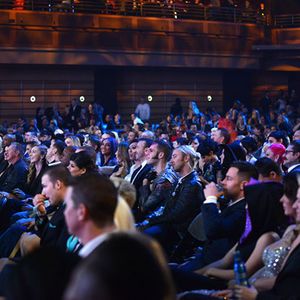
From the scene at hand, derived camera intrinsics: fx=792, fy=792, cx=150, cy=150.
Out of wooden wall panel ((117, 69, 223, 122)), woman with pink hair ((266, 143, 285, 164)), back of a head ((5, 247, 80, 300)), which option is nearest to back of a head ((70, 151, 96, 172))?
woman with pink hair ((266, 143, 285, 164))

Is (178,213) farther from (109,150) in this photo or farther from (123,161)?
(109,150)

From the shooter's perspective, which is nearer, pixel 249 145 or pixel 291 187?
pixel 291 187

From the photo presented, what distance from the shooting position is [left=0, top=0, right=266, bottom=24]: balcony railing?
24.0 metres

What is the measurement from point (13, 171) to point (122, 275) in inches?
344

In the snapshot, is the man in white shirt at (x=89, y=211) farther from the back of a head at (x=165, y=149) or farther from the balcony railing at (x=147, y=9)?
the balcony railing at (x=147, y=9)

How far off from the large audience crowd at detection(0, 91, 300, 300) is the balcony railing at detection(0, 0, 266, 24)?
1298cm

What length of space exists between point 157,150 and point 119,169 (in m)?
1.15

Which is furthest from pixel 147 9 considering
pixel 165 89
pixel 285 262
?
pixel 285 262

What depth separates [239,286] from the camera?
394cm

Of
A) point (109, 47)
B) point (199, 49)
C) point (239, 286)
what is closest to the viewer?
point (239, 286)

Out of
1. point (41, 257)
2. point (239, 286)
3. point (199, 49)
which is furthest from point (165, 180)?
point (199, 49)

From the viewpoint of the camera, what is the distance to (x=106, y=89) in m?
26.9

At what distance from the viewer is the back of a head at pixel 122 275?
1.77 meters

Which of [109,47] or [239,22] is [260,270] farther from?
[239,22]
